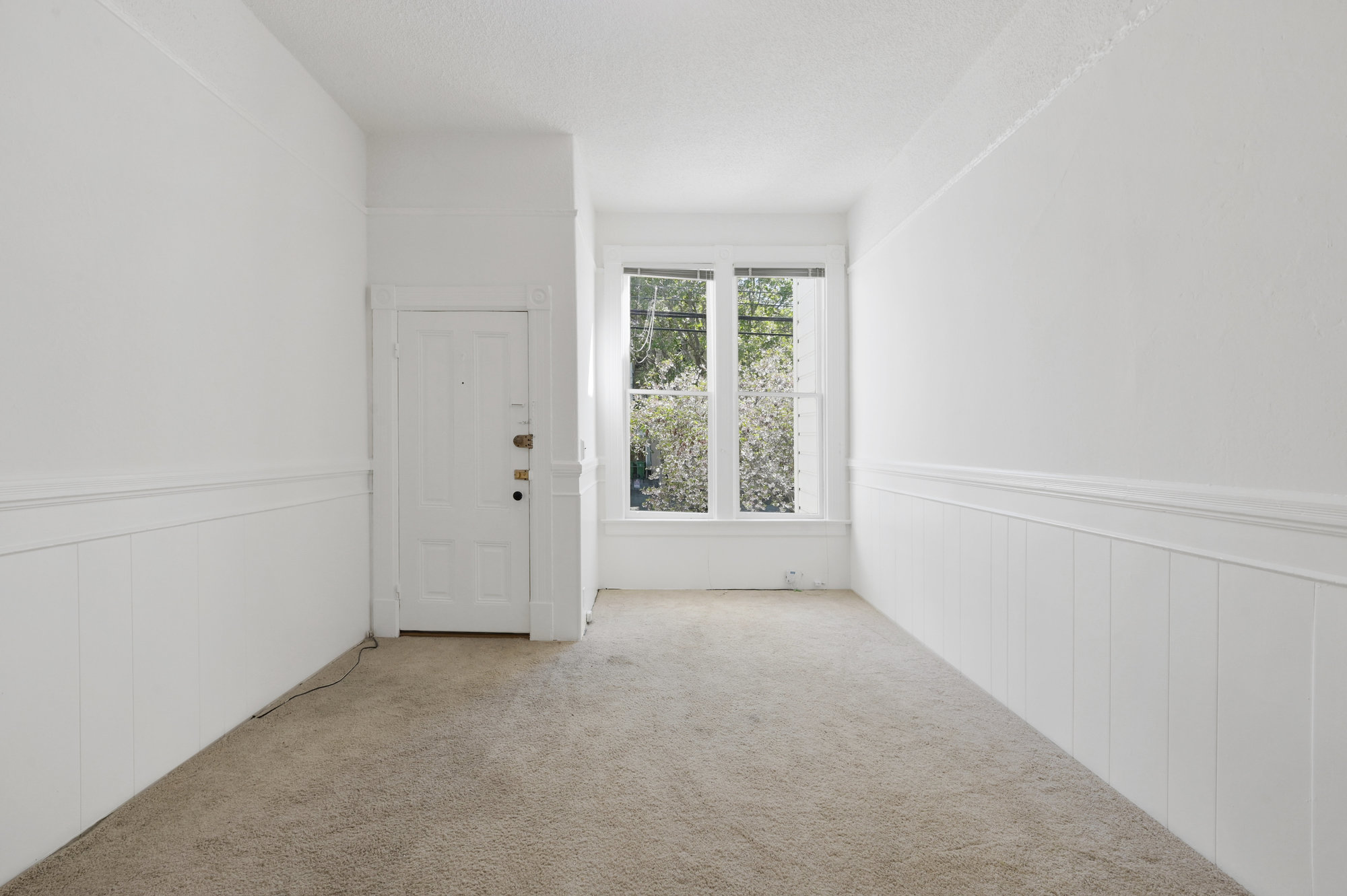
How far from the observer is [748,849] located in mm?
1922

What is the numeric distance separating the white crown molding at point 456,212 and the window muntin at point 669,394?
55.4 inches

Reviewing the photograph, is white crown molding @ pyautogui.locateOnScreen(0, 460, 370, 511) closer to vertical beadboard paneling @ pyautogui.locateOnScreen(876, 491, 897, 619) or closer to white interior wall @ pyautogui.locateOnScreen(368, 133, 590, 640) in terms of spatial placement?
white interior wall @ pyautogui.locateOnScreen(368, 133, 590, 640)

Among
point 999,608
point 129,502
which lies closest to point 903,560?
point 999,608

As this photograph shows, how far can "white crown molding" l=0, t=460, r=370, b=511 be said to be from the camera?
5.99ft

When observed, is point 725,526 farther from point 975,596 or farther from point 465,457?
point 975,596

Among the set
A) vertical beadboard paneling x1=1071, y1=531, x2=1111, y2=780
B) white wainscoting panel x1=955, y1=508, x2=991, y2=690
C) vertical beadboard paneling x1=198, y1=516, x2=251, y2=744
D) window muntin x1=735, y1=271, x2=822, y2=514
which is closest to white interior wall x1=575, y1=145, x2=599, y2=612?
window muntin x1=735, y1=271, x2=822, y2=514

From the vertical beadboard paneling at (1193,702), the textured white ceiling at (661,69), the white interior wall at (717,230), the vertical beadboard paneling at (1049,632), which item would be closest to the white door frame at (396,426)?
the textured white ceiling at (661,69)

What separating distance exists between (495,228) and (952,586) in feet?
10.4

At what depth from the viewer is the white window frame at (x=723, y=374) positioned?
5207 millimetres

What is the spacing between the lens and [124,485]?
7.09ft

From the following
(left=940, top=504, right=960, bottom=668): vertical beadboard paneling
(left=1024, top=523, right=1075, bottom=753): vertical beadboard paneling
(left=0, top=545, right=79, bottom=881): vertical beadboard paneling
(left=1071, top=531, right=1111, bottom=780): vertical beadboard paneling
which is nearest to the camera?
(left=0, top=545, right=79, bottom=881): vertical beadboard paneling

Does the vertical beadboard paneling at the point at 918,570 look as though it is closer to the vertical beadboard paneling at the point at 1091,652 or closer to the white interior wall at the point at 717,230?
the vertical beadboard paneling at the point at 1091,652

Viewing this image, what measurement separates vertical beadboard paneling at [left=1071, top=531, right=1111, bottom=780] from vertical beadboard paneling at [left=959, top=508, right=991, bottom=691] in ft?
2.02

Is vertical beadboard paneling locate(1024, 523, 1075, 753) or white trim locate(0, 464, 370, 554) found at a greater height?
white trim locate(0, 464, 370, 554)
